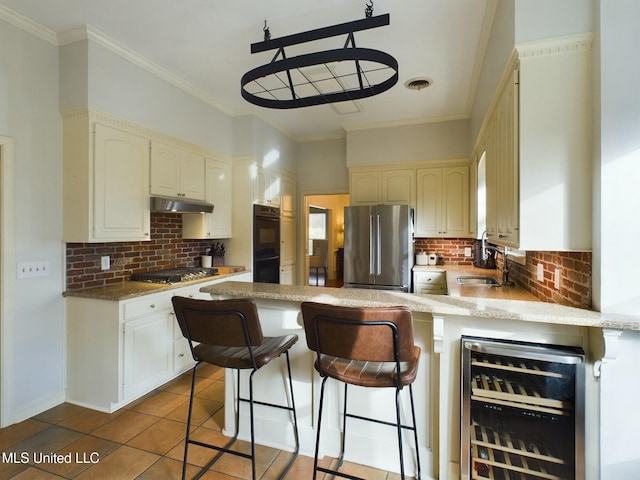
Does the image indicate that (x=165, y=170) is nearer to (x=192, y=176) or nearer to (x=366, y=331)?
(x=192, y=176)

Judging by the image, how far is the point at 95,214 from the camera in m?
2.62

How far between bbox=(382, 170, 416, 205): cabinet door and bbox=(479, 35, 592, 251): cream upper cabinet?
9.34ft

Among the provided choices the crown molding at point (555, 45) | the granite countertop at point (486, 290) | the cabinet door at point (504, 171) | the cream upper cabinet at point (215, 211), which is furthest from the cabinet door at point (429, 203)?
the crown molding at point (555, 45)

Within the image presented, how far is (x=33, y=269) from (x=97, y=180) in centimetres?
80

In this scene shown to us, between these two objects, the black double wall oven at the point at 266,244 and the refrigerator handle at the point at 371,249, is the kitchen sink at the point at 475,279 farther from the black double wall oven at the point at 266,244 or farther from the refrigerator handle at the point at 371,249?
the black double wall oven at the point at 266,244

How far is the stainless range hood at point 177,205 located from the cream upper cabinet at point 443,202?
279 cm

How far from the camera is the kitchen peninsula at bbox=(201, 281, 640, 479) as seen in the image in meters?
1.48

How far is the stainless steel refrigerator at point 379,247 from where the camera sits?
412 cm

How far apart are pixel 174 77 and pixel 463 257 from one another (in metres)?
4.17

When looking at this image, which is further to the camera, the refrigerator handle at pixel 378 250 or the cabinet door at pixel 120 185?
the refrigerator handle at pixel 378 250

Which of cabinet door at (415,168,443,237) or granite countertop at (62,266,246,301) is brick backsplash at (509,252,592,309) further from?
granite countertop at (62,266,246,301)

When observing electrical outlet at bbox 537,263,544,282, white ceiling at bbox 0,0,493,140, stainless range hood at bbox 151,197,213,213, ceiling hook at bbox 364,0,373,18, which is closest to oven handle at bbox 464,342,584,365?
electrical outlet at bbox 537,263,544,282

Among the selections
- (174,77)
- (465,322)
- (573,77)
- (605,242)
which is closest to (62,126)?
(174,77)

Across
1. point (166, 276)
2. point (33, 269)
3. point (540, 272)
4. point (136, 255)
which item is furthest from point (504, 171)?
point (33, 269)
